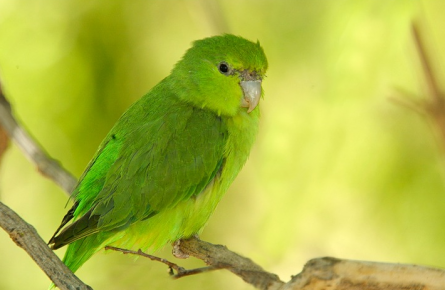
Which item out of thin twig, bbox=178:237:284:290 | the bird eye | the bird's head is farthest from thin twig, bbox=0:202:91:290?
the bird eye

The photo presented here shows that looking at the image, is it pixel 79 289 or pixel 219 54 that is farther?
pixel 219 54

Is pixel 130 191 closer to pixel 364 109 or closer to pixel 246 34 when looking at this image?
pixel 364 109

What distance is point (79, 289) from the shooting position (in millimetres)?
1969

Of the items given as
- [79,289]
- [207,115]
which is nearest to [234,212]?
[207,115]

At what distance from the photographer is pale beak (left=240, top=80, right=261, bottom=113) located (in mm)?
3100

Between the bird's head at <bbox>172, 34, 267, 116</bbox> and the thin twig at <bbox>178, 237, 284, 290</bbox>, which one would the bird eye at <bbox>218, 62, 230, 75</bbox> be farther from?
the thin twig at <bbox>178, 237, 284, 290</bbox>

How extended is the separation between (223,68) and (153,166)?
0.66m

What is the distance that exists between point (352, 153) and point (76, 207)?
4.78 ft

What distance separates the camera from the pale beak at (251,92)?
10.2ft

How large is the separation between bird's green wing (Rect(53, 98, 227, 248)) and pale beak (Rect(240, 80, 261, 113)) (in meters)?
0.18

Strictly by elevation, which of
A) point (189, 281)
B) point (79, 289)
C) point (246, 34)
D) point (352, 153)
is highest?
point (246, 34)

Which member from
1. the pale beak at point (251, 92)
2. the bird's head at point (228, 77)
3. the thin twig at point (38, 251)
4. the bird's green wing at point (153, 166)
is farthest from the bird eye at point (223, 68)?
the thin twig at point (38, 251)

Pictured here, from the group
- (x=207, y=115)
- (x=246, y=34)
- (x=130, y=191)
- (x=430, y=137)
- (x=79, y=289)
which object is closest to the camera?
(x=79, y=289)

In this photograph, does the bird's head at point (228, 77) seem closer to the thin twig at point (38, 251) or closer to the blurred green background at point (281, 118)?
the blurred green background at point (281, 118)
